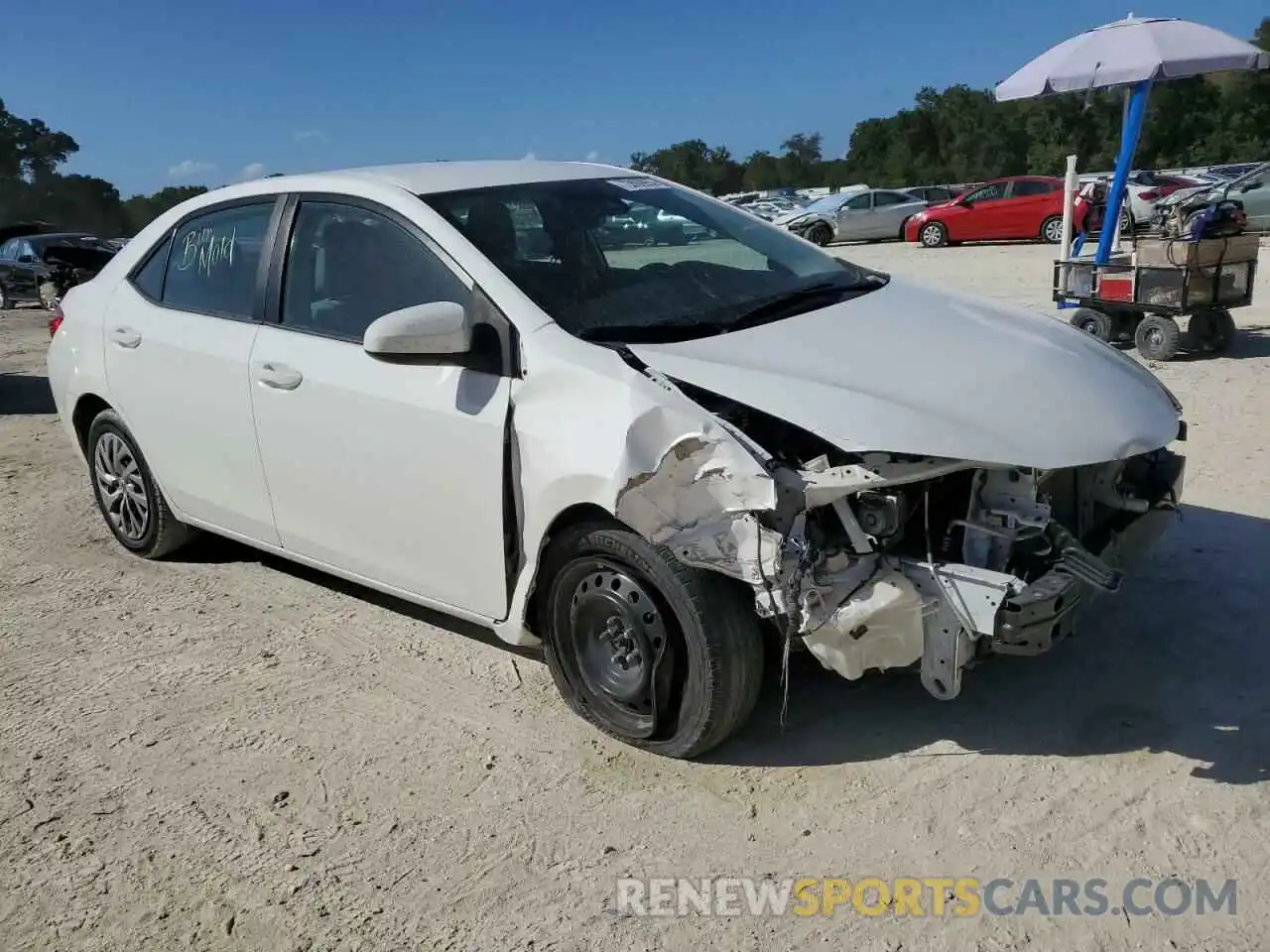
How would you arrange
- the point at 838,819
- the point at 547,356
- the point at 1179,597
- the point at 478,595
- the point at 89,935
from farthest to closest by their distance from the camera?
the point at 1179,597 < the point at 478,595 < the point at 547,356 < the point at 838,819 < the point at 89,935

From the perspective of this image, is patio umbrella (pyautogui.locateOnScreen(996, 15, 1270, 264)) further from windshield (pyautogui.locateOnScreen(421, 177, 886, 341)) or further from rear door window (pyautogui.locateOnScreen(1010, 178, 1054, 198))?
rear door window (pyautogui.locateOnScreen(1010, 178, 1054, 198))

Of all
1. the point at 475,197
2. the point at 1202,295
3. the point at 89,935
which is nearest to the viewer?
the point at 89,935

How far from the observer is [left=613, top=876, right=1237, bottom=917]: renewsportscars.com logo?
277 centimetres

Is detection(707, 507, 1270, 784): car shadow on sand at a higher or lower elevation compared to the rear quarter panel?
lower

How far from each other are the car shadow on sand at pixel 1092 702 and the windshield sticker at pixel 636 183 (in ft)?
6.52

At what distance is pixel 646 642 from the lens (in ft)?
11.0

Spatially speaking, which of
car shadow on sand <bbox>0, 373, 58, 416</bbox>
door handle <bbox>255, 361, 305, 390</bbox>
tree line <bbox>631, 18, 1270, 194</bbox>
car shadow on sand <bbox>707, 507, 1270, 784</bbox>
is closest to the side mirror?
door handle <bbox>255, 361, 305, 390</bbox>

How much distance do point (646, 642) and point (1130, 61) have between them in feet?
30.0

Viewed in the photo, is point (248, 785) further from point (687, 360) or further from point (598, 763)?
point (687, 360)

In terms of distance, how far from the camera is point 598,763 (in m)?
3.53

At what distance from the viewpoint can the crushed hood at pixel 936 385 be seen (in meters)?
3.07

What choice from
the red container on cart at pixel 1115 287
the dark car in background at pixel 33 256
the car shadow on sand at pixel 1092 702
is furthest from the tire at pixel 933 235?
the car shadow on sand at pixel 1092 702

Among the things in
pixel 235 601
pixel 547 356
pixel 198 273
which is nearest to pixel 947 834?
pixel 547 356

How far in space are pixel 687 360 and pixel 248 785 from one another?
1915 mm
